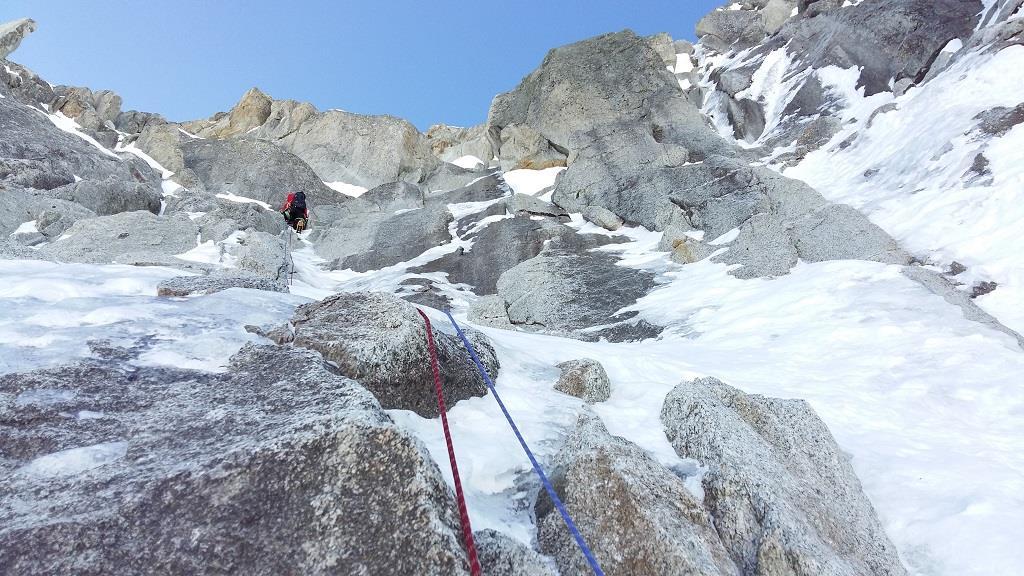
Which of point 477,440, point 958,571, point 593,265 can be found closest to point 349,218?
point 593,265

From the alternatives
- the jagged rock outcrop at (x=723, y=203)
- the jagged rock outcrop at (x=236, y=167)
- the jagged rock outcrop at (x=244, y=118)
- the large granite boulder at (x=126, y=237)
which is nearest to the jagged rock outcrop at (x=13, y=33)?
the jagged rock outcrop at (x=236, y=167)

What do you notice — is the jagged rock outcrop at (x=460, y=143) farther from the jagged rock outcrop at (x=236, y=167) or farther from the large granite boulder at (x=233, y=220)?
the large granite boulder at (x=233, y=220)

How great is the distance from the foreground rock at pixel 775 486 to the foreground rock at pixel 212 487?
307 centimetres

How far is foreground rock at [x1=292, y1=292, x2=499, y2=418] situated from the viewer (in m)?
6.95

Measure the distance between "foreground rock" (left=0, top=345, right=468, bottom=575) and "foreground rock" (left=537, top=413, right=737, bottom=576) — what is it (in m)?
1.22

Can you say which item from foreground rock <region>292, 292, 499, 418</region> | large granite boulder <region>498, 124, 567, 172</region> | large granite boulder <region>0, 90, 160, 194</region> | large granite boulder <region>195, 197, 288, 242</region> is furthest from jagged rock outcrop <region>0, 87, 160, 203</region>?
foreground rock <region>292, 292, 499, 418</region>

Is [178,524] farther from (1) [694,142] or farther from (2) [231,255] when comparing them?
(1) [694,142]

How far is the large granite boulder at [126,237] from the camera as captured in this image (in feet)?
93.1

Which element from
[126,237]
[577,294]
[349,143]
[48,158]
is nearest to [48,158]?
[48,158]

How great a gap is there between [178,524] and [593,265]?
25811mm

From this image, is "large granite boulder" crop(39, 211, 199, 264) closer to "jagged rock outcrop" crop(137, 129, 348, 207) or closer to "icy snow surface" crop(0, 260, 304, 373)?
"jagged rock outcrop" crop(137, 129, 348, 207)

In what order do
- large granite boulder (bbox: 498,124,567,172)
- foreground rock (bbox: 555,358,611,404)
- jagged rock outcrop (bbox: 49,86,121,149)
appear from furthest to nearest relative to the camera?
jagged rock outcrop (bbox: 49,86,121,149) → large granite boulder (bbox: 498,124,567,172) → foreground rock (bbox: 555,358,611,404)

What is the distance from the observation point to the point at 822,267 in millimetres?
19250

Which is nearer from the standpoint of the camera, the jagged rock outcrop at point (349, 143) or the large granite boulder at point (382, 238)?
the large granite boulder at point (382, 238)
